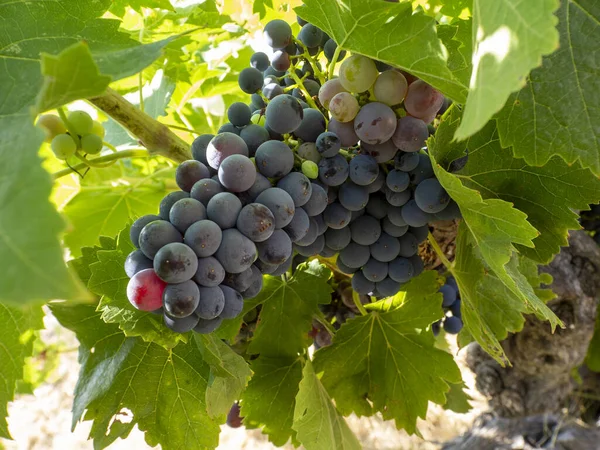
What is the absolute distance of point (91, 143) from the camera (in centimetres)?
81

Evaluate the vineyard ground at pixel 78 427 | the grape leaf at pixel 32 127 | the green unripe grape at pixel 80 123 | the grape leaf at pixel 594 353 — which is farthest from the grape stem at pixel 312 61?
the vineyard ground at pixel 78 427

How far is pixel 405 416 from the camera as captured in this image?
3.13 feet

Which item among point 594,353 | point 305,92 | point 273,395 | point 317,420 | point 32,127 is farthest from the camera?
point 594,353

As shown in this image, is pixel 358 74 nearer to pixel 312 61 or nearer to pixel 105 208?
pixel 312 61

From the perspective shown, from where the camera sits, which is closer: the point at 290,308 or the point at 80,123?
the point at 80,123

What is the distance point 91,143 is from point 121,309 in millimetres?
297

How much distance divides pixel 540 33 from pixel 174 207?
1.20 ft

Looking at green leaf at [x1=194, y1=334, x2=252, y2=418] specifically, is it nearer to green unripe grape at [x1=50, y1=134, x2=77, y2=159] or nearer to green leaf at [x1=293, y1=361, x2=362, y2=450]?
green leaf at [x1=293, y1=361, x2=362, y2=450]

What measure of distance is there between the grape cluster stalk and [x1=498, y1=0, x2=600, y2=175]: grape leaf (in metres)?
0.11

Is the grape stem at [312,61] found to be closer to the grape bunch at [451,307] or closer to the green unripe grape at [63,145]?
the green unripe grape at [63,145]

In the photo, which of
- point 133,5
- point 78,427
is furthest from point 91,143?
point 78,427

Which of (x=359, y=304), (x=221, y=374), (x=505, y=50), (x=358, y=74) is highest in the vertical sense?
(x=505, y=50)

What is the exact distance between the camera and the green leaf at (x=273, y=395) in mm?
969

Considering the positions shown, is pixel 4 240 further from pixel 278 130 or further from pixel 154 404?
pixel 154 404
